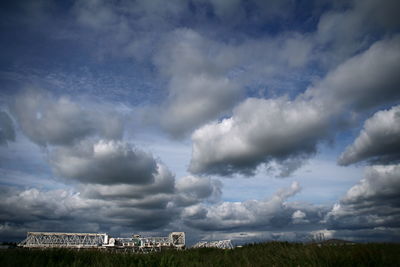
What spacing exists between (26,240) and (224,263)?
145705mm

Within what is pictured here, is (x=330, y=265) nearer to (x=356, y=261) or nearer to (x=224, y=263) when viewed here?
(x=356, y=261)

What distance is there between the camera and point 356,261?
46.0 ft

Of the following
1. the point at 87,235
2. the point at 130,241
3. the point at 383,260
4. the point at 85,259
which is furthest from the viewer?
the point at 87,235

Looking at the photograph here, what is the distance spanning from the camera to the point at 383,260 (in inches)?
515

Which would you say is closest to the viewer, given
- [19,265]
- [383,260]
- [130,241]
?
[383,260]

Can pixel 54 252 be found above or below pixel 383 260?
above

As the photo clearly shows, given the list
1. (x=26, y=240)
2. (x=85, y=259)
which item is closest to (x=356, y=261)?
(x=85, y=259)

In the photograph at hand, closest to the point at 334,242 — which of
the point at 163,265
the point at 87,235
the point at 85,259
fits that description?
the point at 163,265

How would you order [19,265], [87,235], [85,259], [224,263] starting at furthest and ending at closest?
[87,235]
[85,259]
[224,263]
[19,265]

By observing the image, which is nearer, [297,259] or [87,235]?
[297,259]

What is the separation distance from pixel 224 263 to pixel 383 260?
799cm

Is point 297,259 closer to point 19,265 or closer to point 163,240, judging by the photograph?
point 19,265

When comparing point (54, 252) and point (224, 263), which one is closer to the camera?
point (224, 263)

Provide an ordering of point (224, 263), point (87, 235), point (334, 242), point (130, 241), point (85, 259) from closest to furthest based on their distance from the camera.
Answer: point (224, 263)
point (85, 259)
point (334, 242)
point (130, 241)
point (87, 235)
